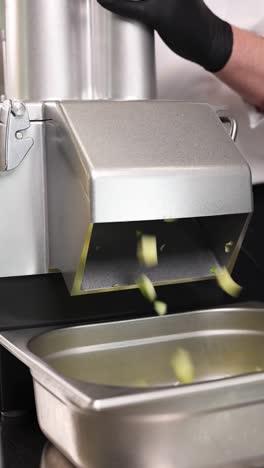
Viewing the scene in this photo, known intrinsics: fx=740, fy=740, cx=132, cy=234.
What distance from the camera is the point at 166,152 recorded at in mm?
849

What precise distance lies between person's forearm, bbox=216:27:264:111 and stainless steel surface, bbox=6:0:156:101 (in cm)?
23

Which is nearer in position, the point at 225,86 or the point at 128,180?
the point at 128,180

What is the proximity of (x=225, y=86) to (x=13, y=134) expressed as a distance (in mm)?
522

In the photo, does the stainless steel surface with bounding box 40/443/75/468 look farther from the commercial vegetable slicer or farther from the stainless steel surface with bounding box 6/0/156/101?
the stainless steel surface with bounding box 6/0/156/101

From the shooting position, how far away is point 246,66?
115 centimetres

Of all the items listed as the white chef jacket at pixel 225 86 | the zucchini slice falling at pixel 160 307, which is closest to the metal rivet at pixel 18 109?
the zucchini slice falling at pixel 160 307

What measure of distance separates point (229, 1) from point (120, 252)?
577mm

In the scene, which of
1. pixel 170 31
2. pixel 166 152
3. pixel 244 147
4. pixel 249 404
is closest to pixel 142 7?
pixel 170 31

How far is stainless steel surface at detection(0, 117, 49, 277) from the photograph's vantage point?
92cm

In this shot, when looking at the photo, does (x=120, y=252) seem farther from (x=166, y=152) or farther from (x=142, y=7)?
(x=142, y=7)

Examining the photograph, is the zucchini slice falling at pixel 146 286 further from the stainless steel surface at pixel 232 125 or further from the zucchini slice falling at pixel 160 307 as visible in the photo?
the stainless steel surface at pixel 232 125

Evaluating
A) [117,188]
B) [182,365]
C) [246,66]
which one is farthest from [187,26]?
[182,365]

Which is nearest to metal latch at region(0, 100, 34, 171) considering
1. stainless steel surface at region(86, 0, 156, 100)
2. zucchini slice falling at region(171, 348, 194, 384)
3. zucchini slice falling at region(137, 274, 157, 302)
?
stainless steel surface at region(86, 0, 156, 100)

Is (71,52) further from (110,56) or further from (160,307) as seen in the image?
(160,307)
